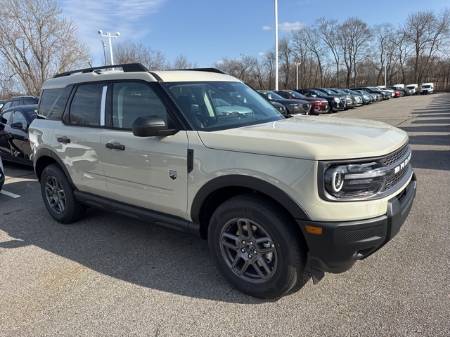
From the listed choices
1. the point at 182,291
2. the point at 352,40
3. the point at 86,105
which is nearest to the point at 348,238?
the point at 182,291

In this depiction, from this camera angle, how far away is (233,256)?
3223 mm

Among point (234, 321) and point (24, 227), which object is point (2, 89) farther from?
point (234, 321)

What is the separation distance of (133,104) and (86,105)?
36.0 inches

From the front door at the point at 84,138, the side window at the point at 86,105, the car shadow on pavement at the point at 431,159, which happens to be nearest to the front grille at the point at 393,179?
the front door at the point at 84,138

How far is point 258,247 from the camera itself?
301cm

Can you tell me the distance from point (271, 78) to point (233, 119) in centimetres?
8655

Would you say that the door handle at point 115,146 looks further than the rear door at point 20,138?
No

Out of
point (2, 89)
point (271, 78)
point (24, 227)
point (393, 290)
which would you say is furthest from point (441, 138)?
point (271, 78)

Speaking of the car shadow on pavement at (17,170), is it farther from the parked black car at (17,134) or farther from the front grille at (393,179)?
the front grille at (393,179)

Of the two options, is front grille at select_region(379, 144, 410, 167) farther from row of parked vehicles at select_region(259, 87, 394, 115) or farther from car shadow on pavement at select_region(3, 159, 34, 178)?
row of parked vehicles at select_region(259, 87, 394, 115)

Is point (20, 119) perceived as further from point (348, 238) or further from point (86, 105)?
point (348, 238)

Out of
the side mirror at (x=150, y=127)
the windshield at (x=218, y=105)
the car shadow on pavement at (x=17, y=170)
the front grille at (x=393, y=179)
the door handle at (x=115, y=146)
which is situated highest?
the windshield at (x=218, y=105)

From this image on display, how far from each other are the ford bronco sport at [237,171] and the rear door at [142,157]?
11 millimetres

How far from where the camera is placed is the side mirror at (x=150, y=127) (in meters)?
3.15
